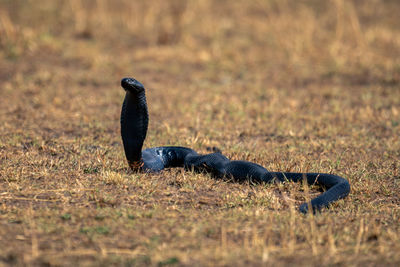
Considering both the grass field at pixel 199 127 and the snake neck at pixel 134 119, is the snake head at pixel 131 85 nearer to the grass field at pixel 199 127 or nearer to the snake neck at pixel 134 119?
the snake neck at pixel 134 119

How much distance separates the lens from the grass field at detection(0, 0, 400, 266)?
4105 millimetres

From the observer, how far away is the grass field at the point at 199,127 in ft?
Answer: 13.5

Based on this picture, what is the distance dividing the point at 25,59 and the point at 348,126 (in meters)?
7.07

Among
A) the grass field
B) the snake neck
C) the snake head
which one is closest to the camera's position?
the grass field

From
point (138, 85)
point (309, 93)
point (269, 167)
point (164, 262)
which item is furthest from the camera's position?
point (309, 93)

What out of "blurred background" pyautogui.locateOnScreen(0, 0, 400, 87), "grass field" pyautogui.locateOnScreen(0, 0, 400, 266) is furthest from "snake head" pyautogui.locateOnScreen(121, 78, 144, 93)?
"blurred background" pyautogui.locateOnScreen(0, 0, 400, 87)

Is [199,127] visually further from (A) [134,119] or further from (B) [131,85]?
(B) [131,85]

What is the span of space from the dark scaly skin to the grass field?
0.41ft

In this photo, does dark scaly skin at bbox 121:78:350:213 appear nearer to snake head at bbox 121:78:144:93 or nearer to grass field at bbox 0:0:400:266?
snake head at bbox 121:78:144:93

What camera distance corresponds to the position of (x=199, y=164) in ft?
20.5

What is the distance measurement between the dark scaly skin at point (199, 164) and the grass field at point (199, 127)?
0.12 meters

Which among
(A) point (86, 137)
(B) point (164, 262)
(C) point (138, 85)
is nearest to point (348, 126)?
(A) point (86, 137)

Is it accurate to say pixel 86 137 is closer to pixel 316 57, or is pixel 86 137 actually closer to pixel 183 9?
pixel 316 57

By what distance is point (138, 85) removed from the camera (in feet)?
17.5
